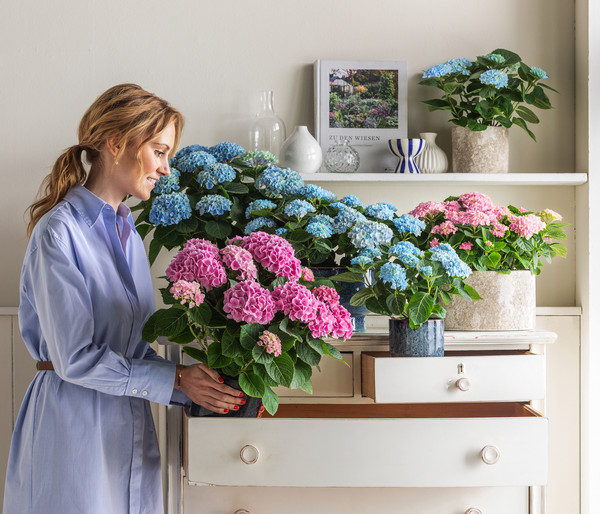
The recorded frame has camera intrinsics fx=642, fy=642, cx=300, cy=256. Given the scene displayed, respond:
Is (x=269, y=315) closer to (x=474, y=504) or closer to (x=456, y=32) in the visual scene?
(x=474, y=504)

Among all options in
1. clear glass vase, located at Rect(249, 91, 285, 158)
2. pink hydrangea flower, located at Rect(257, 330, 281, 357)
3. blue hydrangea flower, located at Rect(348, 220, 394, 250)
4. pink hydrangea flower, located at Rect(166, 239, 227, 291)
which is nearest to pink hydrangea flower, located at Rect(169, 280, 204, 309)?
pink hydrangea flower, located at Rect(166, 239, 227, 291)

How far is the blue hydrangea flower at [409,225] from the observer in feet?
4.62

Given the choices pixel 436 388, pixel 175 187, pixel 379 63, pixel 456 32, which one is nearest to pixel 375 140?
pixel 379 63

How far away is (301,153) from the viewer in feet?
5.76

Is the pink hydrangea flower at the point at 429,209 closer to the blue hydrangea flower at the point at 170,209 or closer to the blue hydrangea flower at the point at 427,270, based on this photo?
the blue hydrangea flower at the point at 427,270

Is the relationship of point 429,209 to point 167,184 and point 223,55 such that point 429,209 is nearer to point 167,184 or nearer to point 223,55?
point 167,184

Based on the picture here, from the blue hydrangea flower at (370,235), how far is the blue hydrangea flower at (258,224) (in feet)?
0.60

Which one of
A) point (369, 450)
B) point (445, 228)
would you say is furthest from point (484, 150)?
point (369, 450)

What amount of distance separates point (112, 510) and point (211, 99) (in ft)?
3.86

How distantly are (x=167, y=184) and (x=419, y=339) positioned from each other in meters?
0.66

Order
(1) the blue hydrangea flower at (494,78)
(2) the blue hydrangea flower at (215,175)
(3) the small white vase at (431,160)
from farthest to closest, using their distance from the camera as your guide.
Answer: (3) the small white vase at (431,160), (1) the blue hydrangea flower at (494,78), (2) the blue hydrangea flower at (215,175)

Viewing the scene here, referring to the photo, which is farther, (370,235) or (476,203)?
(476,203)

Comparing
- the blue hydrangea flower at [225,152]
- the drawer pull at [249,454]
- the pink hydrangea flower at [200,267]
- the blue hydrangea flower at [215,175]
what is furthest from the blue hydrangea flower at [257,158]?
the drawer pull at [249,454]

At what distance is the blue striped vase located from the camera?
181cm
